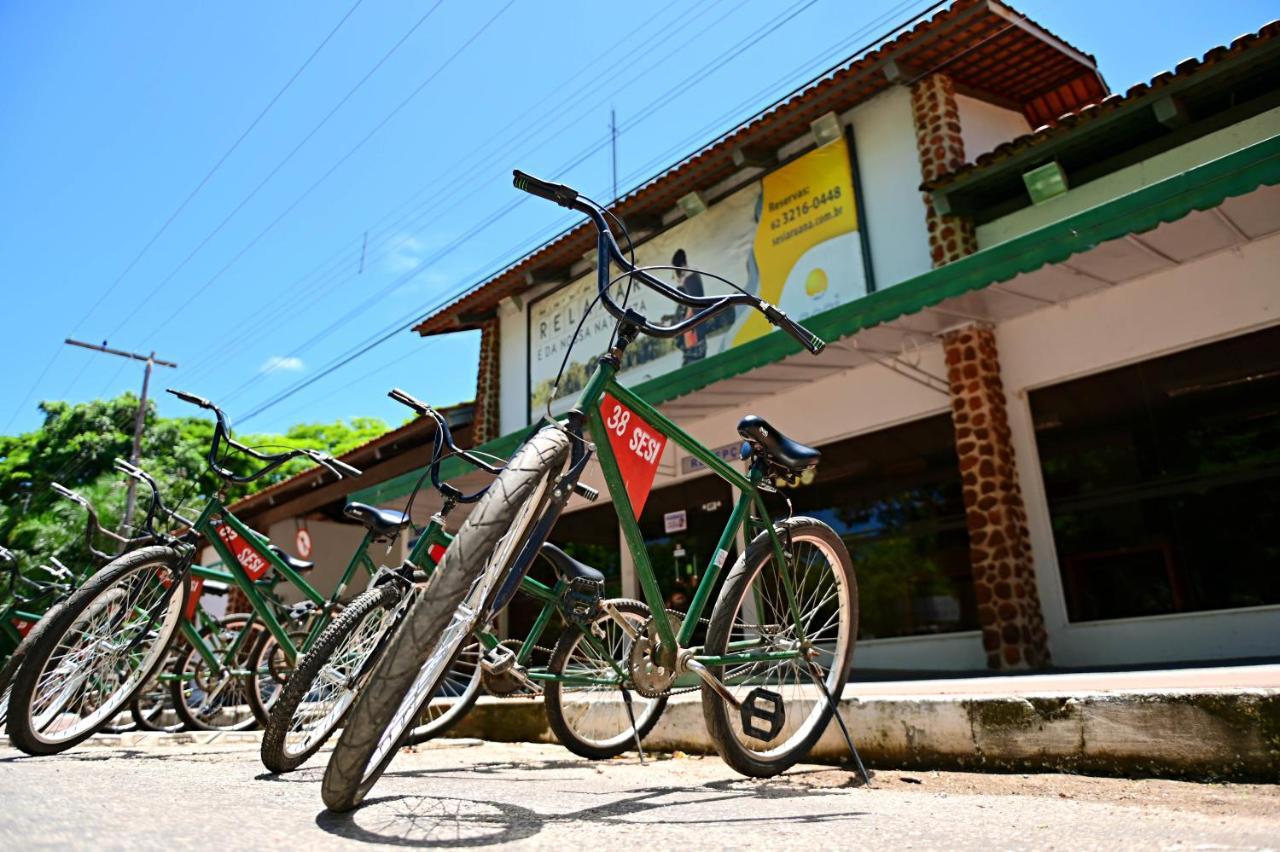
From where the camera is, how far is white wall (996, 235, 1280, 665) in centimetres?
593

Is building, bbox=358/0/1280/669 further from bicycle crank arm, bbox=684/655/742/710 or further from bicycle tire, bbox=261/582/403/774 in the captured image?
bicycle tire, bbox=261/582/403/774

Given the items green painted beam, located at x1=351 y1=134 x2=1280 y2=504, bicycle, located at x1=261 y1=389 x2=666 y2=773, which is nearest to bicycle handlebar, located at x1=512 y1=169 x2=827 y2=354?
bicycle, located at x1=261 y1=389 x2=666 y2=773

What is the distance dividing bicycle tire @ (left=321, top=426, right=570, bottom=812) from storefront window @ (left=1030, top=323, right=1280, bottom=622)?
6190 millimetres

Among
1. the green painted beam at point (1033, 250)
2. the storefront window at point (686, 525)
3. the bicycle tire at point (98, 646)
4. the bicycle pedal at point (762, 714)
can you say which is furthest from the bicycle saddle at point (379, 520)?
the storefront window at point (686, 525)

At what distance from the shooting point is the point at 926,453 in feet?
25.9

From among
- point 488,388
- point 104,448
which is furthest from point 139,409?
point 488,388

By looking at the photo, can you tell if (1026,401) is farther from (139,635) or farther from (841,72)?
(139,635)

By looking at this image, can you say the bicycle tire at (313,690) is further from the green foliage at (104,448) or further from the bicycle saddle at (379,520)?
the green foliage at (104,448)

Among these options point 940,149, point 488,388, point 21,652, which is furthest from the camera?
point 488,388

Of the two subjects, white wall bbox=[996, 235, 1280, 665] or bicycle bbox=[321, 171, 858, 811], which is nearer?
bicycle bbox=[321, 171, 858, 811]

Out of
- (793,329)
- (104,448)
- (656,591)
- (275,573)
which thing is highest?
(104,448)

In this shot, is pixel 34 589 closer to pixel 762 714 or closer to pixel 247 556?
pixel 247 556

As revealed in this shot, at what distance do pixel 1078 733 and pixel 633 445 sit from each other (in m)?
1.75

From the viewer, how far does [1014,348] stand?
24.0 feet
